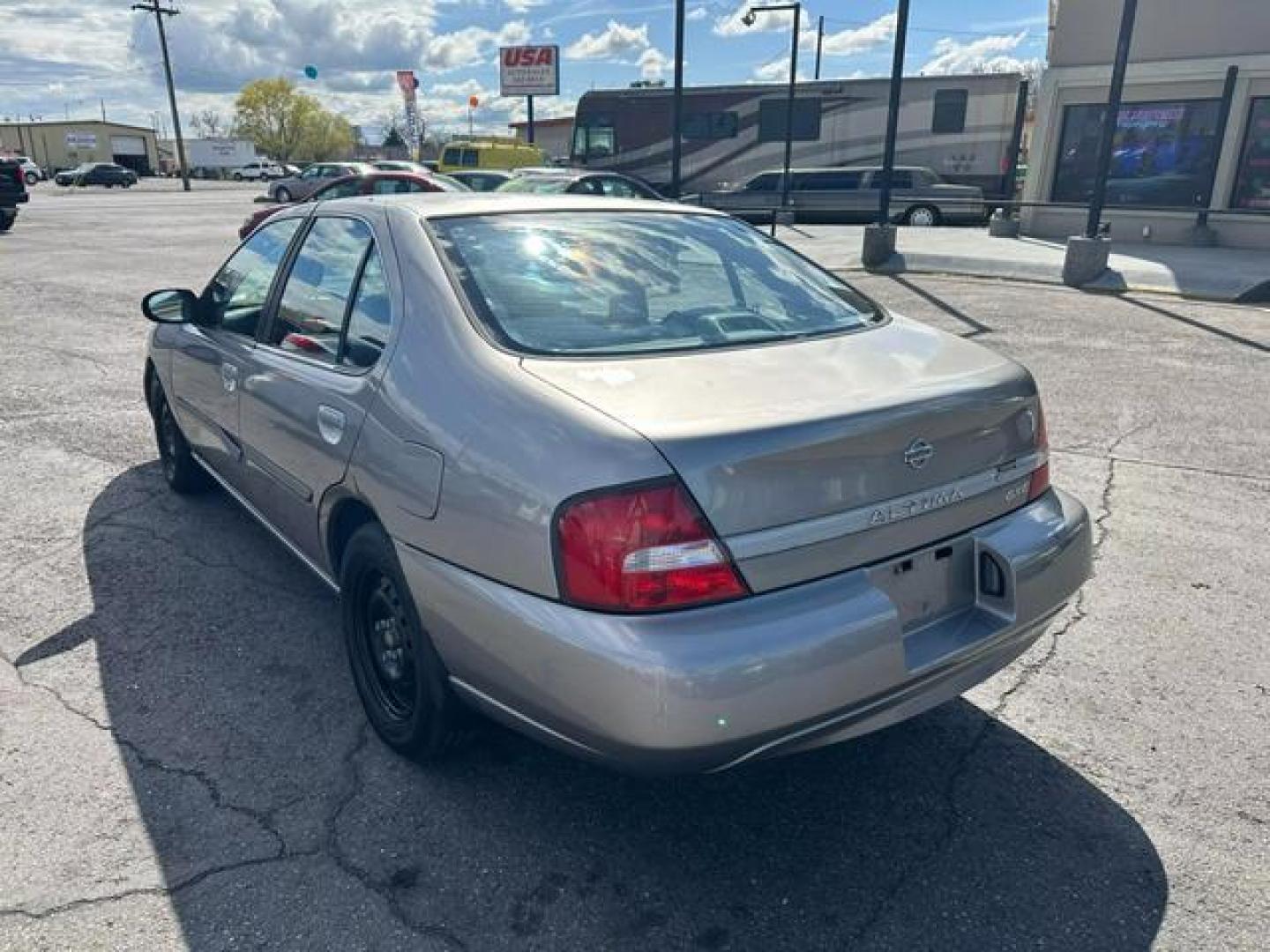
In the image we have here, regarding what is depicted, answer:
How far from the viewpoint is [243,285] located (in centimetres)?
372

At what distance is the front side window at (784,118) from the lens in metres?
25.8

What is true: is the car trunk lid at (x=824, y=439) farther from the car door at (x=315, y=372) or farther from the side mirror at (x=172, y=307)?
the side mirror at (x=172, y=307)

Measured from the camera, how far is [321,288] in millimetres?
3059

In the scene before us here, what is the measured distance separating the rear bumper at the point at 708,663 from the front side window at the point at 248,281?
1.77 metres

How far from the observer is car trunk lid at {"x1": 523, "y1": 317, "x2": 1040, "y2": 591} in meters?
1.91

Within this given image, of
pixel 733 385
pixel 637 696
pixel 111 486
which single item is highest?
pixel 733 385

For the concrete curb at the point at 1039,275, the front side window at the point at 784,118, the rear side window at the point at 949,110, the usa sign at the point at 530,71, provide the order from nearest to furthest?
1. the concrete curb at the point at 1039,275
2. the rear side window at the point at 949,110
3. the front side window at the point at 784,118
4. the usa sign at the point at 530,71

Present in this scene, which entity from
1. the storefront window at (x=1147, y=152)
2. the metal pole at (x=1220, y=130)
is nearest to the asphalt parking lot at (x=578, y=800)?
the metal pole at (x=1220, y=130)

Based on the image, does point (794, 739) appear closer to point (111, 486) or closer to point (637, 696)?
point (637, 696)

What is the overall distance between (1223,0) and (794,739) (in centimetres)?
1805

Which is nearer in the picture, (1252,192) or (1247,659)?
(1247,659)

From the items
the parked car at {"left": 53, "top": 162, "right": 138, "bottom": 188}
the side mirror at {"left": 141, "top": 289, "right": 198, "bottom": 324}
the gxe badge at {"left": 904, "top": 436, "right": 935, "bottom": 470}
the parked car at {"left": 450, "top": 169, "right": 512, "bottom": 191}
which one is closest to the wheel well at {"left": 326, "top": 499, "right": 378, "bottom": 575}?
the gxe badge at {"left": 904, "top": 436, "right": 935, "bottom": 470}

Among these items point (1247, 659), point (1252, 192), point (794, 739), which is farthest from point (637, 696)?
point (1252, 192)

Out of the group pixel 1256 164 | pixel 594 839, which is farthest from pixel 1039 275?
pixel 594 839
